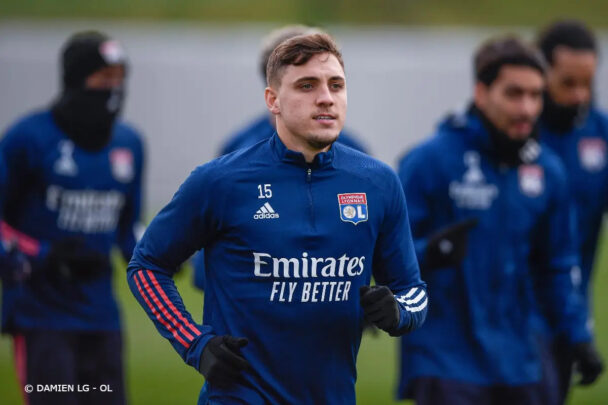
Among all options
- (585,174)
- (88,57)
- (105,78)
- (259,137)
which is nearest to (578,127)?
(585,174)

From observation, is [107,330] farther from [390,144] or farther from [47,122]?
[390,144]

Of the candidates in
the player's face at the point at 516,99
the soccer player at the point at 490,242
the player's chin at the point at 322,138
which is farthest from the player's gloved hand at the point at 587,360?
the player's chin at the point at 322,138

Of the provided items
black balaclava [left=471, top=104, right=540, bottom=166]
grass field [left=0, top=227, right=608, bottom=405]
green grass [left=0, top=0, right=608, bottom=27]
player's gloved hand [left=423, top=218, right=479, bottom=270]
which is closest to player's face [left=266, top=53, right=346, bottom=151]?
player's gloved hand [left=423, top=218, right=479, bottom=270]

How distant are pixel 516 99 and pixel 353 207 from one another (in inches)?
80.3

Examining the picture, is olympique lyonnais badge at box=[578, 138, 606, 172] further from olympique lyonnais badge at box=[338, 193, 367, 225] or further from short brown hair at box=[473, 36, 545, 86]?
olympique lyonnais badge at box=[338, 193, 367, 225]

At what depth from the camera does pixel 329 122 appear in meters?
3.91

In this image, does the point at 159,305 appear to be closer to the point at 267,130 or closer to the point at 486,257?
the point at 486,257

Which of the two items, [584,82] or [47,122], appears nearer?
[47,122]

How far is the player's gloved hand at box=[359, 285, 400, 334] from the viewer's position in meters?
3.79

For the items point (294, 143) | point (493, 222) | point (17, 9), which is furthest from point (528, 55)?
point (17, 9)

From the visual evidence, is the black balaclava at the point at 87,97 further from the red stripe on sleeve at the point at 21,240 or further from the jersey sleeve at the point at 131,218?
the red stripe on sleeve at the point at 21,240

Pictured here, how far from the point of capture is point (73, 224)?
6430 mm

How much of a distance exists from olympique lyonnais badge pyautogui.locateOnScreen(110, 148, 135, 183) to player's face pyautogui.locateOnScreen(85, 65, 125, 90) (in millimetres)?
394

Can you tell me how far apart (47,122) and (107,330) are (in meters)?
1.24
